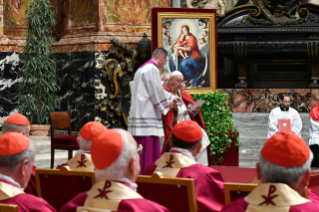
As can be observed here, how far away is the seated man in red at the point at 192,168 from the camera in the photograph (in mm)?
3482

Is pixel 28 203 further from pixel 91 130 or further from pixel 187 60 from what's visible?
pixel 187 60

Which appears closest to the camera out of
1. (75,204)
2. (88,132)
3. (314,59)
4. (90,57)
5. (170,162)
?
(75,204)

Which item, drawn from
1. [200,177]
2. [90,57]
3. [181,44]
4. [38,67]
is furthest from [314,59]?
[200,177]

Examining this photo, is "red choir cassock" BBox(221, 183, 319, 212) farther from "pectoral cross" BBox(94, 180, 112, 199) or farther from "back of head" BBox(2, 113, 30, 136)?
"back of head" BBox(2, 113, 30, 136)

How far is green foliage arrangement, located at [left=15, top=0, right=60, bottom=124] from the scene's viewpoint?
10344 mm

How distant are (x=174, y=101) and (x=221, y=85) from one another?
23.7 feet

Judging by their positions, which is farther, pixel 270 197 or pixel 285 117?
pixel 285 117

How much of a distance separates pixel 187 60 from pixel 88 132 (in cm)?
667

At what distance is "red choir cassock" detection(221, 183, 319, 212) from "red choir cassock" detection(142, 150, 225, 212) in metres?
1.31

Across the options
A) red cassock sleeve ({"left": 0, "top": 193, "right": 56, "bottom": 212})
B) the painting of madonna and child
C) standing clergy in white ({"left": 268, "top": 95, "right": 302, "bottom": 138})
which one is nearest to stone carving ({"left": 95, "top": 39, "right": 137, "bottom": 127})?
the painting of madonna and child

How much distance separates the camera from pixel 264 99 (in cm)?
1162

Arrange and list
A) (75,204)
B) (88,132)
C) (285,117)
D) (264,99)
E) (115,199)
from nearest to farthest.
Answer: (115,199), (75,204), (88,132), (285,117), (264,99)

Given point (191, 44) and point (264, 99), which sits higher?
point (191, 44)

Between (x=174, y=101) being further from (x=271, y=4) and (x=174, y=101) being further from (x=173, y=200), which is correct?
(x=271, y=4)
